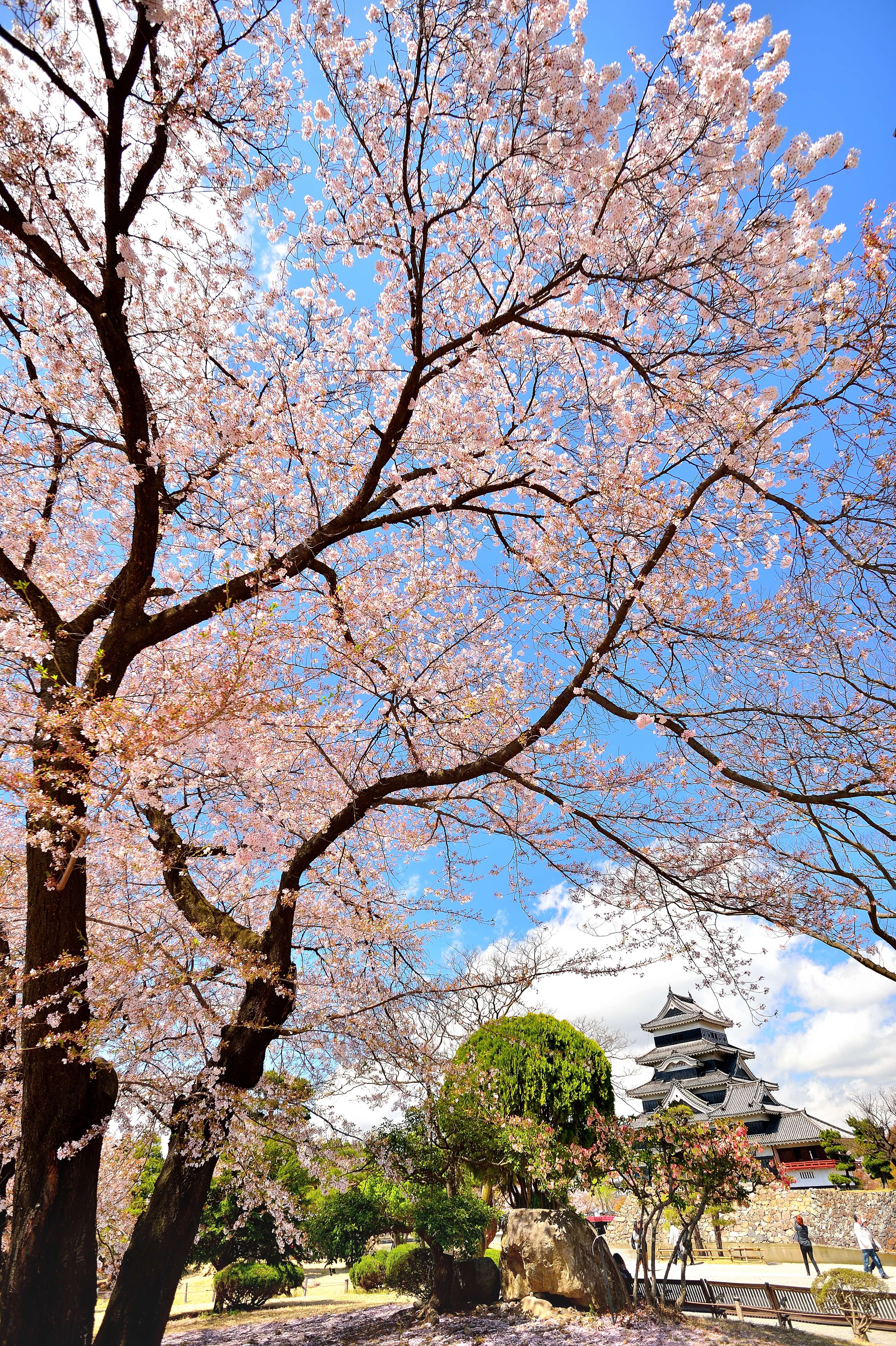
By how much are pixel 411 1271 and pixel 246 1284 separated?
3.43m

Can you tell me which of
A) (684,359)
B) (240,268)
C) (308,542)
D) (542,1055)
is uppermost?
(240,268)

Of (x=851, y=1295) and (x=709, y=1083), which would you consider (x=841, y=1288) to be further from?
(x=709, y=1083)

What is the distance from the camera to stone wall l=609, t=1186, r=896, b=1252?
54.2ft

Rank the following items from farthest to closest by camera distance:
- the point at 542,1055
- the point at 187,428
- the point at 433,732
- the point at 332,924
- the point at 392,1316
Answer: the point at 542,1055 < the point at 392,1316 < the point at 332,924 < the point at 433,732 < the point at 187,428

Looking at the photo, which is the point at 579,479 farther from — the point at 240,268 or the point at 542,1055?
the point at 542,1055

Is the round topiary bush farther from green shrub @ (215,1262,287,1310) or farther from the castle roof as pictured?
the castle roof

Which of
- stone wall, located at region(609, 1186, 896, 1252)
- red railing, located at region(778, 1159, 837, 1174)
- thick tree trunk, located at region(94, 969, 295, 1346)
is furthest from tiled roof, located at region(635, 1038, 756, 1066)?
thick tree trunk, located at region(94, 969, 295, 1346)

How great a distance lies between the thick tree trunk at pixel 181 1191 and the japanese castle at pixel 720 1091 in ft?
68.7

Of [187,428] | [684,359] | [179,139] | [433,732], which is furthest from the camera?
[433,732]

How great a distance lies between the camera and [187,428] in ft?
18.3

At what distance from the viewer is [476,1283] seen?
9758 mm

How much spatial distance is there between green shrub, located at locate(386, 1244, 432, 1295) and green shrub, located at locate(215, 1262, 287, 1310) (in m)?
2.24

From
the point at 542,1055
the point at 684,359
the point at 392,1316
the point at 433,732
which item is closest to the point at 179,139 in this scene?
the point at 684,359

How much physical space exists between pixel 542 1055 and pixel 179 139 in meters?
11.6
